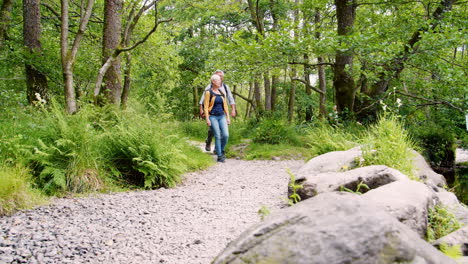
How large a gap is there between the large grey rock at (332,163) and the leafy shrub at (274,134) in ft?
17.4

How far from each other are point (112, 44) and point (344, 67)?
6.73 metres

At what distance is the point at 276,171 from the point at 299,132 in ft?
14.6

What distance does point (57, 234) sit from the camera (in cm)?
321

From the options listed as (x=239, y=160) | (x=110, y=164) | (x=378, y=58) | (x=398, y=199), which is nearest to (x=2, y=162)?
(x=110, y=164)

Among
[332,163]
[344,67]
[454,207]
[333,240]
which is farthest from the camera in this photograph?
[344,67]

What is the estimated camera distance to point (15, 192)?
3777 mm

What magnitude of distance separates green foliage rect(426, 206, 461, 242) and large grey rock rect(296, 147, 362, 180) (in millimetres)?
1481

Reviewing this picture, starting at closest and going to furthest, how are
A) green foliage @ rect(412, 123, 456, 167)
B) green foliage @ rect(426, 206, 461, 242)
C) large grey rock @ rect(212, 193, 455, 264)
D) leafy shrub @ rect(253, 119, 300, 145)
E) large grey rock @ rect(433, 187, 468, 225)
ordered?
1. large grey rock @ rect(212, 193, 455, 264)
2. green foliage @ rect(426, 206, 461, 242)
3. large grey rock @ rect(433, 187, 468, 225)
4. green foliage @ rect(412, 123, 456, 167)
5. leafy shrub @ rect(253, 119, 300, 145)

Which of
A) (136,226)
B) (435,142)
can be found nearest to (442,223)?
(136,226)

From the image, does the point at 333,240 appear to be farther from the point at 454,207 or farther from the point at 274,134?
the point at 274,134

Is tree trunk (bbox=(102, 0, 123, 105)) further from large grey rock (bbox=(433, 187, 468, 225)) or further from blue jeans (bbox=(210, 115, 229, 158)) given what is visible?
large grey rock (bbox=(433, 187, 468, 225))

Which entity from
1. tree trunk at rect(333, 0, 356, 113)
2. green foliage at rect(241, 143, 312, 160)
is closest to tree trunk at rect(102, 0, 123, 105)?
green foliage at rect(241, 143, 312, 160)

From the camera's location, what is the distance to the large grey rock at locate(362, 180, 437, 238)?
104 inches

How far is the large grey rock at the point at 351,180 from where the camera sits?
3646mm
